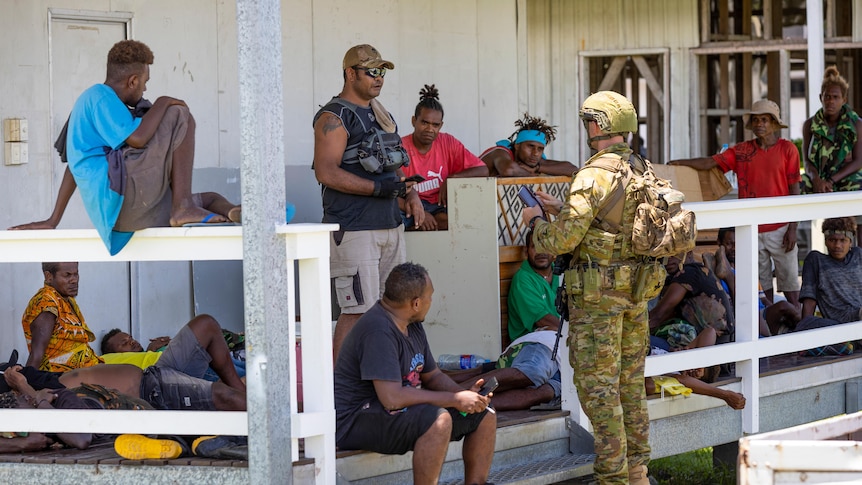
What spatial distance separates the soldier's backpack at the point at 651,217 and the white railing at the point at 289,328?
→ 1.31m

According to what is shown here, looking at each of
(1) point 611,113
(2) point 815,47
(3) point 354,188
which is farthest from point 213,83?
(2) point 815,47

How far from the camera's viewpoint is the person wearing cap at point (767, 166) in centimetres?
838

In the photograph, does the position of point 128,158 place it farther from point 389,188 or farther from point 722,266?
point 722,266

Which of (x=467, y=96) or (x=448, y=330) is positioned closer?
(x=448, y=330)

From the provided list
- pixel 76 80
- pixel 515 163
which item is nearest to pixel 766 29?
pixel 515 163

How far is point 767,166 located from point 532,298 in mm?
2694

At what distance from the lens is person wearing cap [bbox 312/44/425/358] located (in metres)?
5.65

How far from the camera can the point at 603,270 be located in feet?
17.1

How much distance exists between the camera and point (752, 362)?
21.0ft

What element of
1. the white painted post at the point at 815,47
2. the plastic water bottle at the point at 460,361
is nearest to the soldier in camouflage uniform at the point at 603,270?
the plastic water bottle at the point at 460,361

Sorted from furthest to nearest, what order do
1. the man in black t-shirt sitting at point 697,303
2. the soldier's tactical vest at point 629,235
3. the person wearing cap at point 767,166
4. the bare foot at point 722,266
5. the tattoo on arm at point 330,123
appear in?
the person wearing cap at point 767,166 < the bare foot at point 722,266 < the man in black t-shirt sitting at point 697,303 < the tattoo on arm at point 330,123 < the soldier's tactical vest at point 629,235

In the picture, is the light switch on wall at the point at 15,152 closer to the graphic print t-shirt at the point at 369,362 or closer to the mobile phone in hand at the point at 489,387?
the graphic print t-shirt at the point at 369,362

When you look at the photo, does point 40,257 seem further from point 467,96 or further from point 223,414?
point 467,96

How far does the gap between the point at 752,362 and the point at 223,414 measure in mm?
3103
